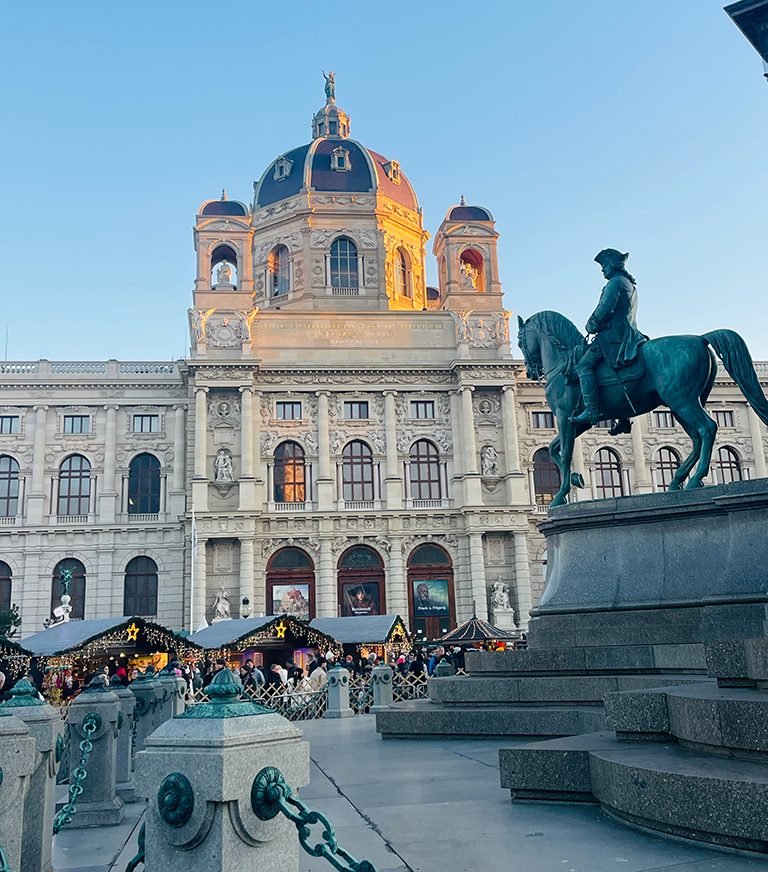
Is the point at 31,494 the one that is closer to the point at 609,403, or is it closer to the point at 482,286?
the point at 482,286

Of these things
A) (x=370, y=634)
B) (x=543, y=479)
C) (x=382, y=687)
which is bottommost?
(x=382, y=687)

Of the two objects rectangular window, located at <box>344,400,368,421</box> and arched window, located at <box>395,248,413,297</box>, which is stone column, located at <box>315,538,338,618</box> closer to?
rectangular window, located at <box>344,400,368,421</box>

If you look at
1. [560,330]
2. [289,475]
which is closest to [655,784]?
[560,330]

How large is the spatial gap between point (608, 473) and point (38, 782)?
42544mm

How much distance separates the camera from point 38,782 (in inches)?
197

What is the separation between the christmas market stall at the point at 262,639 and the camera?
24.1m

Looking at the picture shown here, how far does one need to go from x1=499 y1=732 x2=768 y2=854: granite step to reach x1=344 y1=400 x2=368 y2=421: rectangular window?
35.1m

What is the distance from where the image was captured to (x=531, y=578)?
40906mm

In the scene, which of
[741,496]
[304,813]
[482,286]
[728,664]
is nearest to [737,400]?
[482,286]

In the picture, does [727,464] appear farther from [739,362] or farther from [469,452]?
[739,362]

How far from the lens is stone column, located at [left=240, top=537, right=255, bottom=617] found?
37688mm

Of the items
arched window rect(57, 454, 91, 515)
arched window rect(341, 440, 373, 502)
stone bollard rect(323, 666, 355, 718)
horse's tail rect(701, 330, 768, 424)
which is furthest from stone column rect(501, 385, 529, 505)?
horse's tail rect(701, 330, 768, 424)

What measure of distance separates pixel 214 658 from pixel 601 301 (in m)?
17.8

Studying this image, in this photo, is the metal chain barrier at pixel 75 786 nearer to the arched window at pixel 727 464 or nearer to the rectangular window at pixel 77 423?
the rectangular window at pixel 77 423
